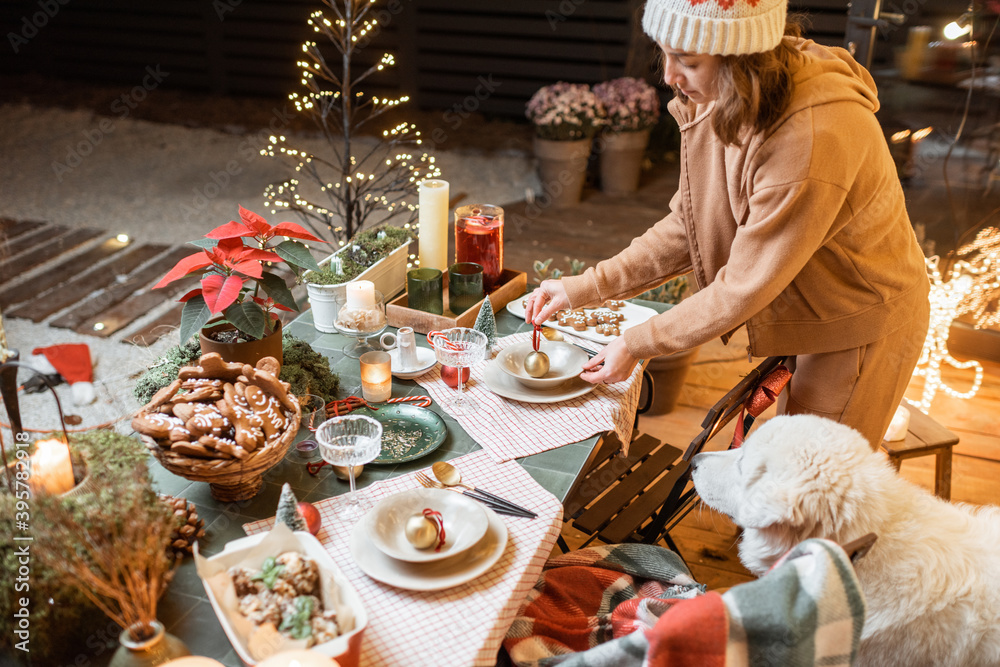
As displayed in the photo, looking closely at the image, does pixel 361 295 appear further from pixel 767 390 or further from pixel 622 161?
pixel 622 161

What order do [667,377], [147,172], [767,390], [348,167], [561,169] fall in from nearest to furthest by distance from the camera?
[767,390] < [348,167] < [667,377] < [561,169] < [147,172]

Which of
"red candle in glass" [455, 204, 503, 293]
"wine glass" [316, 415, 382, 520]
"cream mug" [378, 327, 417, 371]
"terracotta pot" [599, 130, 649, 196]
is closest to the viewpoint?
"wine glass" [316, 415, 382, 520]

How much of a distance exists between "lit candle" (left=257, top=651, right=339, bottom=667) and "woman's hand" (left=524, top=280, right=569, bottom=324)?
3.29 ft

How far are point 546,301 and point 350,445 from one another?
66cm

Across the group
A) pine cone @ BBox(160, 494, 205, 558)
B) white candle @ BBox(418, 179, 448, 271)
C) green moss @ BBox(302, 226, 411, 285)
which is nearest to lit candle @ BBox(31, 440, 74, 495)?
pine cone @ BBox(160, 494, 205, 558)

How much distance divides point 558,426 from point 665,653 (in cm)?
66

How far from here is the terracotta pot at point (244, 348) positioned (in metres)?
1.57

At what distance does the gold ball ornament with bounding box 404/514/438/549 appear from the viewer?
4.08 feet

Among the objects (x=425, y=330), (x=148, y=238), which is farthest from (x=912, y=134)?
(x=148, y=238)

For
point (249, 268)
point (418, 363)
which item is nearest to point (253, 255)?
point (249, 268)

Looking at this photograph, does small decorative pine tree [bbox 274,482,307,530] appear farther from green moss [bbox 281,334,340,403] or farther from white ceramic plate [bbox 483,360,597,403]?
white ceramic plate [bbox 483,360,597,403]

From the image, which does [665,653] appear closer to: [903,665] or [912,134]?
[903,665]

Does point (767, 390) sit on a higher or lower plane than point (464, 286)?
lower

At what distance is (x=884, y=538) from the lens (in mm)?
1265
